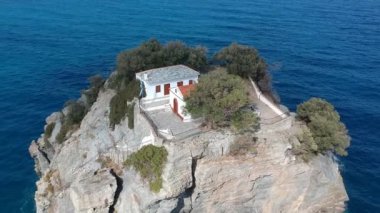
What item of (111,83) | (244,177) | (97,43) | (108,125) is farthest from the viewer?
(97,43)

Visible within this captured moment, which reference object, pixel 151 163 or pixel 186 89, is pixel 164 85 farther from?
pixel 151 163

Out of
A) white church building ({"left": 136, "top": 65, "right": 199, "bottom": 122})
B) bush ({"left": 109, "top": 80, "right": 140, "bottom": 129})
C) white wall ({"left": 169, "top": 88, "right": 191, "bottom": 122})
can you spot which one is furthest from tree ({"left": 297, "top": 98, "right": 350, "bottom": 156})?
bush ({"left": 109, "top": 80, "right": 140, "bottom": 129})

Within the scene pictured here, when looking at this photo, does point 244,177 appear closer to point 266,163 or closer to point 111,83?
point 266,163

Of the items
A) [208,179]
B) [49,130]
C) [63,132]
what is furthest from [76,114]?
[208,179]

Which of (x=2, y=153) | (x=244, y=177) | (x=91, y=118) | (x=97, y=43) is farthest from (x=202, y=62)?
(x=97, y=43)

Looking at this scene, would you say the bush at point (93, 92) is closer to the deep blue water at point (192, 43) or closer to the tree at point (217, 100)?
the deep blue water at point (192, 43)
